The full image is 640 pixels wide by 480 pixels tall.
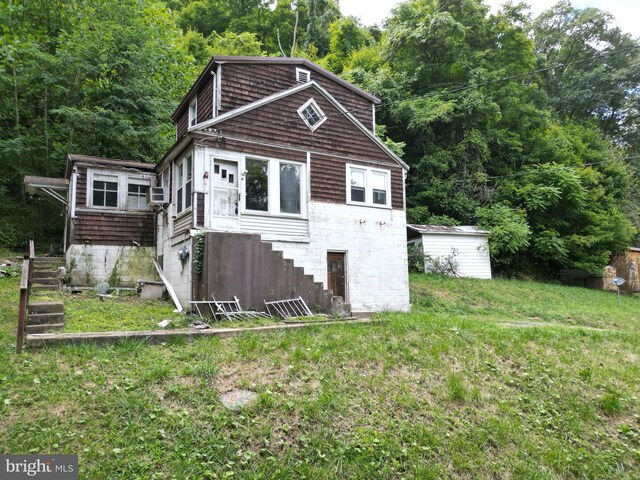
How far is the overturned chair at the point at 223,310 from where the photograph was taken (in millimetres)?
9000

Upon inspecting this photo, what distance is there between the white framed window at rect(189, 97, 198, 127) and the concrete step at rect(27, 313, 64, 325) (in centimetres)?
801

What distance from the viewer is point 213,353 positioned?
6008 millimetres

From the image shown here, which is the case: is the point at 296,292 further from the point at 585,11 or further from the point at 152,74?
the point at 585,11

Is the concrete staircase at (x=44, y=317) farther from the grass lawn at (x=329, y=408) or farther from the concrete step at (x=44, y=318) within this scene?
the grass lawn at (x=329, y=408)

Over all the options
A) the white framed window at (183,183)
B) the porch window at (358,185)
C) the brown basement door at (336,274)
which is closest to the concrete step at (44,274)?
the white framed window at (183,183)

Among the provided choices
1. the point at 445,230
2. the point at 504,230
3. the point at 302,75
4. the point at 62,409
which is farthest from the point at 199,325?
the point at 504,230

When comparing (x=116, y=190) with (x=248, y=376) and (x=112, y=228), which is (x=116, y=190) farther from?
(x=248, y=376)

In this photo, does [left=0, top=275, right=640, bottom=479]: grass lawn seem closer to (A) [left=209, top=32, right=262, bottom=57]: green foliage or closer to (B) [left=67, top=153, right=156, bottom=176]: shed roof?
(B) [left=67, top=153, right=156, bottom=176]: shed roof

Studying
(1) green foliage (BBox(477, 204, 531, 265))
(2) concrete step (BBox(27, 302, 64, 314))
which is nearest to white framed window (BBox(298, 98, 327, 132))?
(2) concrete step (BBox(27, 302, 64, 314))

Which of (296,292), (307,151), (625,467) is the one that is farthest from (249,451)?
(307,151)

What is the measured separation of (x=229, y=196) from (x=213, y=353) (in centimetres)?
524

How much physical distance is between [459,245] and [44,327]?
59.0ft

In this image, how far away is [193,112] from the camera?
13578mm

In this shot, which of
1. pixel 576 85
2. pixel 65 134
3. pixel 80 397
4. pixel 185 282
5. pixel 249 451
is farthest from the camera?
pixel 576 85
